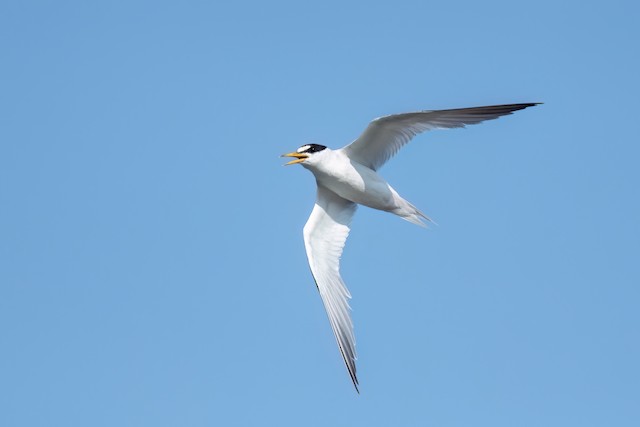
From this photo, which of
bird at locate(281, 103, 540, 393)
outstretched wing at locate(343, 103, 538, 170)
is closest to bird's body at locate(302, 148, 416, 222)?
bird at locate(281, 103, 540, 393)

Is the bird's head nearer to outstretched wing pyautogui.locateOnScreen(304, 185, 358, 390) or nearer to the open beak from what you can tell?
the open beak

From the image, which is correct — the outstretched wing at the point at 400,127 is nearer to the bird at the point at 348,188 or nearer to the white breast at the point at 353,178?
the bird at the point at 348,188

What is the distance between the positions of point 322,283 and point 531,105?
14.1 feet

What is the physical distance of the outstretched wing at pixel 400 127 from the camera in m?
→ 11.1

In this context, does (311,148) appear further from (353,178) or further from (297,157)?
(353,178)

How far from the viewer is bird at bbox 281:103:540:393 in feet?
37.8

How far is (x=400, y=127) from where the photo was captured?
468 inches

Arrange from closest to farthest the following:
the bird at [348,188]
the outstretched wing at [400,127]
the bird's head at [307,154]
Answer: the outstretched wing at [400,127] < the bird at [348,188] < the bird's head at [307,154]

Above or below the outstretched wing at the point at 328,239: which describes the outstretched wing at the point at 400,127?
above

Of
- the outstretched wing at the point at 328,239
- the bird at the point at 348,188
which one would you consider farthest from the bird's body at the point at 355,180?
the outstretched wing at the point at 328,239

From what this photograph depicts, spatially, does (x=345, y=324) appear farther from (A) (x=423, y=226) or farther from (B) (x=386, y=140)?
(B) (x=386, y=140)

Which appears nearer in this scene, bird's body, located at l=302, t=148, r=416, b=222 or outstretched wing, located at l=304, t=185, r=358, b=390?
bird's body, located at l=302, t=148, r=416, b=222

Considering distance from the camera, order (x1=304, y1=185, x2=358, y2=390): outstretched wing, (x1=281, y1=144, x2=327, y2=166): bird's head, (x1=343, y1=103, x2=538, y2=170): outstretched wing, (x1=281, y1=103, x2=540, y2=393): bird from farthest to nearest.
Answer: (x1=304, y1=185, x2=358, y2=390): outstretched wing → (x1=281, y1=144, x2=327, y2=166): bird's head → (x1=281, y1=103, x2=540, y2=393): bird → (x1=343, y1=103, x2=538, y2=170): outstretched wing

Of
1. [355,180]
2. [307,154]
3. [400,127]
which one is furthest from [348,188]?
[400,127]
